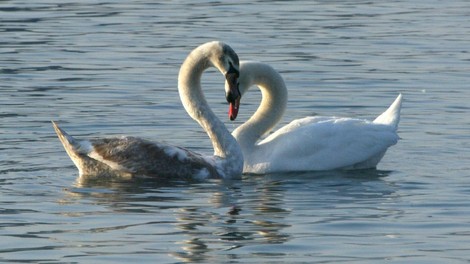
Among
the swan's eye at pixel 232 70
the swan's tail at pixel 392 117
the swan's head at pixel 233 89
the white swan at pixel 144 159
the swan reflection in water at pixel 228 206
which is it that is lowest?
the swan reflection in water at pixel 228 206

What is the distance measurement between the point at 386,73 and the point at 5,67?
4.90 m

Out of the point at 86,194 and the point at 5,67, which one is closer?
the point at 86,194

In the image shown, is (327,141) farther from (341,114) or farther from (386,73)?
(386,73)

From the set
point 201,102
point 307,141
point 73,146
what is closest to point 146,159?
point 73,146

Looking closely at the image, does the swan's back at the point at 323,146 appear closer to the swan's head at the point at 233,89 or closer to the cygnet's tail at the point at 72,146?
the swan's head at the point at 233,89

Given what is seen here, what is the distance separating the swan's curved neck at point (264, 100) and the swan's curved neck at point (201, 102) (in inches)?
19.7

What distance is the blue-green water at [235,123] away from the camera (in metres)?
11.1

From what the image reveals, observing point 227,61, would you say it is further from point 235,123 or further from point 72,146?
point 235,123

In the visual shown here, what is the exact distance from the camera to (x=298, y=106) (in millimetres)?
18109

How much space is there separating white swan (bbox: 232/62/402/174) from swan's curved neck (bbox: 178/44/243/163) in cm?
35

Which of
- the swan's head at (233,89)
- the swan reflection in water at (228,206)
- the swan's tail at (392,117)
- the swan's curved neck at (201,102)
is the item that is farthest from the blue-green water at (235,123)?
the swan's head at (233,89)

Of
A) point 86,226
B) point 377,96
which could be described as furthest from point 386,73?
point 86,226

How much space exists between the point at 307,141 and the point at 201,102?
1.03 metres

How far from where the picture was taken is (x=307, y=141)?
14.6 metres
